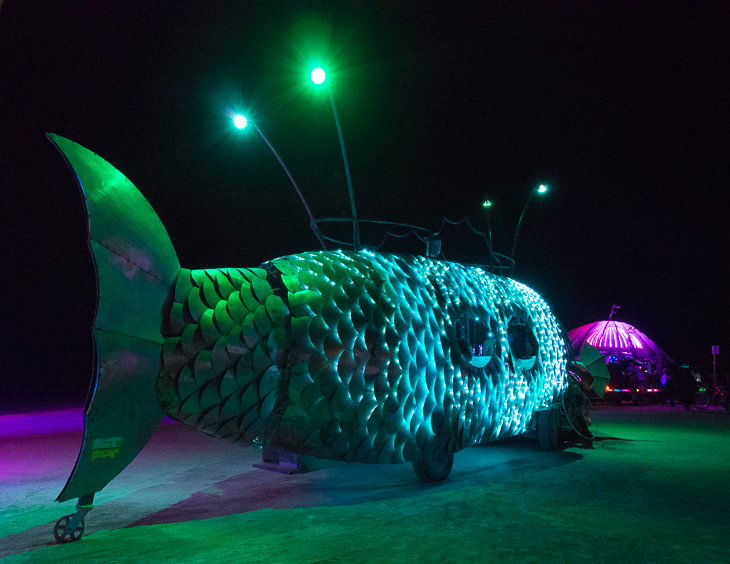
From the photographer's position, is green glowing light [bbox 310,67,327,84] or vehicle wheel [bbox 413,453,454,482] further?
green glowing light [bbox 310,67,327,84]

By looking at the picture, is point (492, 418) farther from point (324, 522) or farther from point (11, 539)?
point (11, 539)

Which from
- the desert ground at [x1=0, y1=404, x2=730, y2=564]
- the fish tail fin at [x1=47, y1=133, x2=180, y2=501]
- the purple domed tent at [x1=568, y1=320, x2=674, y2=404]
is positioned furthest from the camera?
the purple domed tent at [x1=568, y1=320, x2=674, y2=404]

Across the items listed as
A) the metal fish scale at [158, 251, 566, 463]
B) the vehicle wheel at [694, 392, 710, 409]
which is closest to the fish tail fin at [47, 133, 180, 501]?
the metal fish scale at [158, 251, 566, 463]

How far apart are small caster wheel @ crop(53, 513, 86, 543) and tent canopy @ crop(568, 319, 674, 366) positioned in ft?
77.8

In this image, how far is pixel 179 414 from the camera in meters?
4.95

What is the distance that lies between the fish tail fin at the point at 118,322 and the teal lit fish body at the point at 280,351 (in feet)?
0.04

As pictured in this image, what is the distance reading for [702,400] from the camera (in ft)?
78.1

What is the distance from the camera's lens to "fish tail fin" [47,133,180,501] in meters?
4.22

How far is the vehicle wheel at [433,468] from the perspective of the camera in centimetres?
699

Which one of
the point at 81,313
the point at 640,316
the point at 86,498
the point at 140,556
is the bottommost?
the point at 140,556

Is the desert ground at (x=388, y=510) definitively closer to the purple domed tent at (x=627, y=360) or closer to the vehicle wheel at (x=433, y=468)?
the vehicle wheel at (x=433, y=468)

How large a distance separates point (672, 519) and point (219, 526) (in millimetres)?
4379

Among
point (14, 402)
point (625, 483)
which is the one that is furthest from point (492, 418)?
point (14, 402)

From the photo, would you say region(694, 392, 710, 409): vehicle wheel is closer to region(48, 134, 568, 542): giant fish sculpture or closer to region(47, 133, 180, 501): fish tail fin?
region(48, 134, 568, 542): giant fish sculpture
